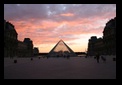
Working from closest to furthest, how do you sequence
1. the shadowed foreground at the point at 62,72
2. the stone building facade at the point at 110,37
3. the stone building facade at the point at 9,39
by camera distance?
the shadowed foreground at the point at 62,72
the stone building facade at the point at 9,39
the stone building facade at the point at 110,37

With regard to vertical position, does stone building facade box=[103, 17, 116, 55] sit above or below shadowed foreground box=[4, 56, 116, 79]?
above

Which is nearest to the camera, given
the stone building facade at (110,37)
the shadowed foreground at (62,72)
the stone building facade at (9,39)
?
the shadowed foreground at (62,72)

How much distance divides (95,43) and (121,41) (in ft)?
343

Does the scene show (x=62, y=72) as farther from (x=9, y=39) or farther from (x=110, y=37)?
(x=110, y=37)

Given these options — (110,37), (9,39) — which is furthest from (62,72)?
(110,37)

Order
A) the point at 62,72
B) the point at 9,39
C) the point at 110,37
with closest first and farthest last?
the point at 62,72 → the point at 9,39 → the point at 110,37

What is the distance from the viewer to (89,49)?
11444 centimetres

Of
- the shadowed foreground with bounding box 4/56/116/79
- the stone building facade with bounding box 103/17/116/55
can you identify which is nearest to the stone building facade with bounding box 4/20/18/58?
the stone building facade with bounding box 103/17/116/55

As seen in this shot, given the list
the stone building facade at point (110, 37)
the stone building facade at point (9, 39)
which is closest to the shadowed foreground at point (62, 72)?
the stone building facade at point (9, 39)

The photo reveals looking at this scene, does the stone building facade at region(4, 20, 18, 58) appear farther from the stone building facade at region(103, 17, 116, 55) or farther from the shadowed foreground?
the shadowed foreground

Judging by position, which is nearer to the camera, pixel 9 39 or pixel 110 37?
pixel 9 39

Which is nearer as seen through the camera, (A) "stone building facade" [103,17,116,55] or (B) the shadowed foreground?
(B) the shadowed foreground

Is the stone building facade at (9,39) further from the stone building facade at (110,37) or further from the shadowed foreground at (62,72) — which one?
the shadowed foreground at (62,72)
